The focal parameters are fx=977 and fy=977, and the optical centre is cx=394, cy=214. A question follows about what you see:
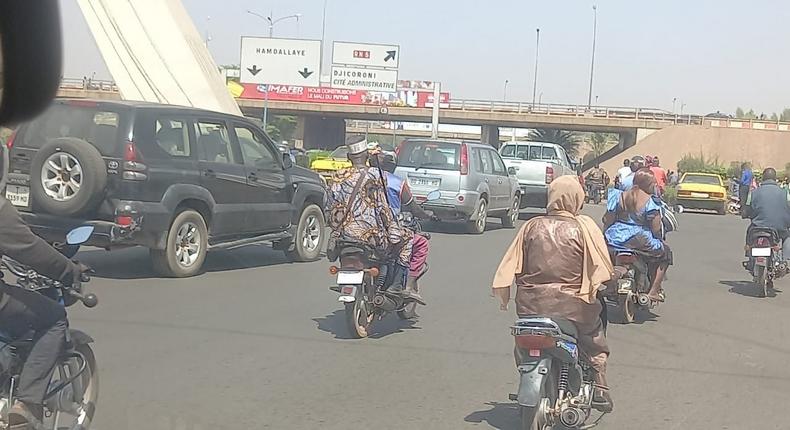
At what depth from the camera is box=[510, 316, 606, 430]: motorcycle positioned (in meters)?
5.28

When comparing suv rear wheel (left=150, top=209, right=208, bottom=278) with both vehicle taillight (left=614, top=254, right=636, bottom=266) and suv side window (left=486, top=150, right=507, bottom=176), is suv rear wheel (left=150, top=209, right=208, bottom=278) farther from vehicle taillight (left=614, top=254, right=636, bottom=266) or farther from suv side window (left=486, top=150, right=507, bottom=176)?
suv side window (left=486, top=150, right=507, bottom=176)

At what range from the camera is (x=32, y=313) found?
15.4ft

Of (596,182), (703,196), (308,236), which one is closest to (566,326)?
(308,236)

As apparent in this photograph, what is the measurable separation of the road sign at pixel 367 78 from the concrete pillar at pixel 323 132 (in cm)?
3102

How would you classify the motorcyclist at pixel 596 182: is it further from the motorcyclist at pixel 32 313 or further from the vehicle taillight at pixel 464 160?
the motorcyclist at pixel 32 313

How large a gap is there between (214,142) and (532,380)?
733cm

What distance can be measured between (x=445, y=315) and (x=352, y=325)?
5.70 ft

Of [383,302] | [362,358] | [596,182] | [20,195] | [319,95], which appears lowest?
[362,358]

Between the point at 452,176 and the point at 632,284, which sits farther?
the point at 452,176

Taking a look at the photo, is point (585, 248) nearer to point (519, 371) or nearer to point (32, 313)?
point (519, 371)

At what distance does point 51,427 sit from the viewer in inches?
199

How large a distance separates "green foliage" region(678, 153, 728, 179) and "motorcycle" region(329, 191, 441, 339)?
157ft

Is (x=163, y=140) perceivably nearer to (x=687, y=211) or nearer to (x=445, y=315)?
(x=445, y=315)

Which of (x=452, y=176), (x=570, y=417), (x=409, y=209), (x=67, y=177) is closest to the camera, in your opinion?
(x=570, y=417)
